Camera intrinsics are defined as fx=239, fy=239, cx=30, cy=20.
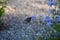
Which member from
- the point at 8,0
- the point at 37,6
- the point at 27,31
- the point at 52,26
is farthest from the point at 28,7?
the point at 52,26

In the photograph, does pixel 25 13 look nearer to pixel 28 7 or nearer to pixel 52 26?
pixel 28 7

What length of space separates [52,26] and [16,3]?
221 cm

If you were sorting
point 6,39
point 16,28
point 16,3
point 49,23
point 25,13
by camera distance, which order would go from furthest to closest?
point 16,3 → point 25,13 → point 16,28 → point 6,39 → point 49,23

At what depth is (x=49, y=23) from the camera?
2.84m

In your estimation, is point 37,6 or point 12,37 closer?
point 12,37

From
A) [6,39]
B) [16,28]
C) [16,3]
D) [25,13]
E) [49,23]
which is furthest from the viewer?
[16,3]

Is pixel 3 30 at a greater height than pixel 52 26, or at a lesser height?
lesser

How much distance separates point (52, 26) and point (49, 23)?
165 millimetres

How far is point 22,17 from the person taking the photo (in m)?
4.65

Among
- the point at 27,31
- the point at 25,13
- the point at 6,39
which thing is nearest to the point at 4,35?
the point at 6,39

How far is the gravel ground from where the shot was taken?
407cm

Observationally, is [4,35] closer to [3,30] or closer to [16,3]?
[3,30]

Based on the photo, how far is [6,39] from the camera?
4000 mm

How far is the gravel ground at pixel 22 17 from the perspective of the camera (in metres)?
4.07
